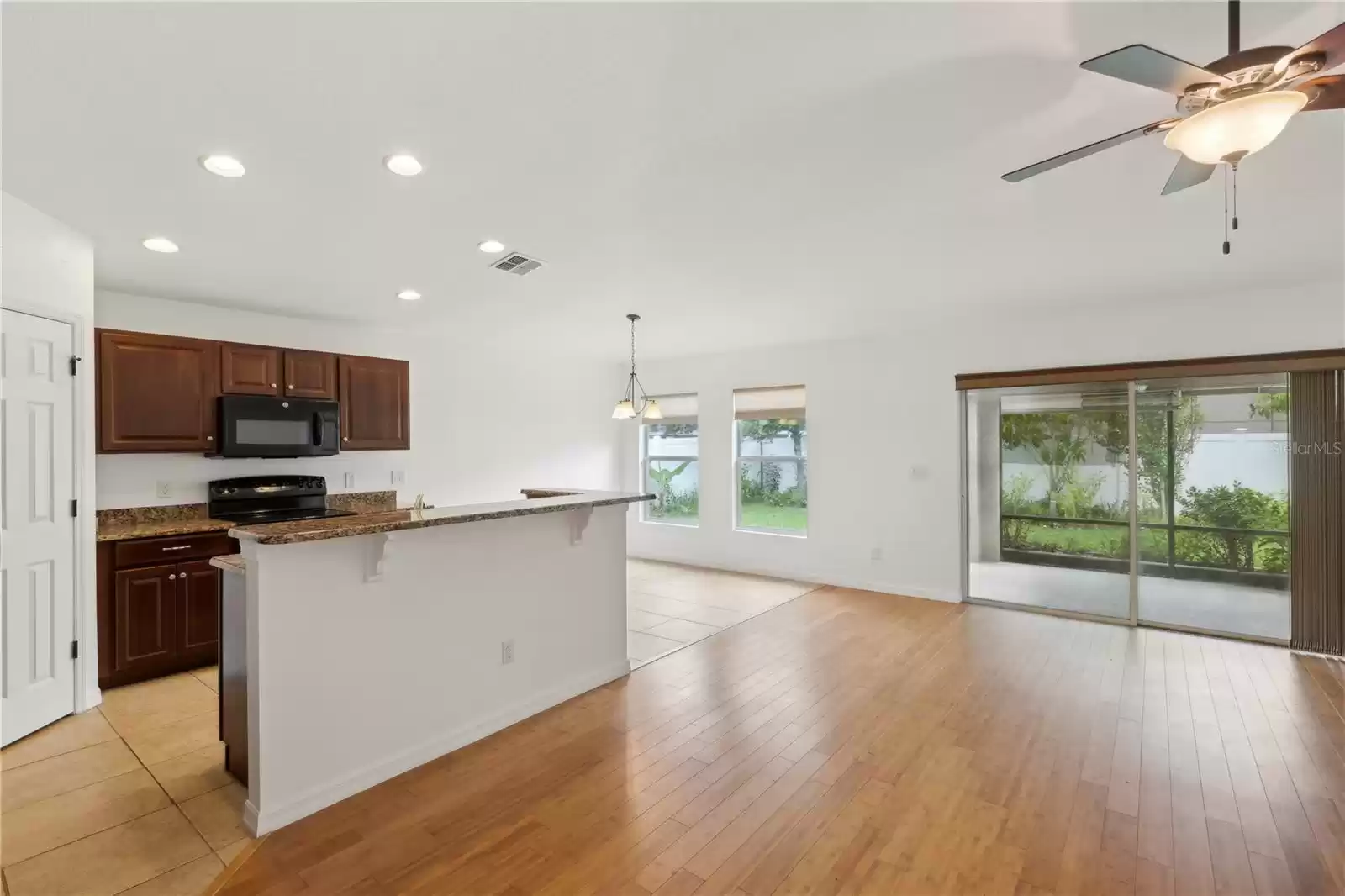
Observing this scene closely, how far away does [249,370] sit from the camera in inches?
182

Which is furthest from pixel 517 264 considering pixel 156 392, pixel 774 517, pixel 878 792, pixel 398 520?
pixel 774 517

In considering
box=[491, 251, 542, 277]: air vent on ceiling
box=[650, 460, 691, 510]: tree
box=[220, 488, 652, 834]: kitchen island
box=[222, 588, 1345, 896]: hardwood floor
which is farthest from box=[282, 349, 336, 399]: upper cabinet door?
box=[650, 460, 691, 510]: tree

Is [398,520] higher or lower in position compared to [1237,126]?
lower

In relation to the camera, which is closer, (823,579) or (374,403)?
(374,403)

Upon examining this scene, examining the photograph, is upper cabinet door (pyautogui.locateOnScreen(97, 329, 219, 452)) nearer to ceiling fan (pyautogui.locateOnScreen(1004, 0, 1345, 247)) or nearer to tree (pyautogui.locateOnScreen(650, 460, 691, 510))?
tree (pyautogui.locateOnScreen(650, 460, 691, 510))

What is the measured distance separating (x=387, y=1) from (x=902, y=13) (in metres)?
1.35

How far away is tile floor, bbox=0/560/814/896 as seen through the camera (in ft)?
6.93

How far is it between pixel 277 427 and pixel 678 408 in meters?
4.33

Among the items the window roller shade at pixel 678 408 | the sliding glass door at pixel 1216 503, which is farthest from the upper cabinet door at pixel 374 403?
the sliding glass door at pixel 1216 503

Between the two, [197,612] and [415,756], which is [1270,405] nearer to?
[415,756]

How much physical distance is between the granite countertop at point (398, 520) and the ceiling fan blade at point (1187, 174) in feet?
9.20

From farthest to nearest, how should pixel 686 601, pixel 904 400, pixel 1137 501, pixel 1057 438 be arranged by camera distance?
pixel 904 400 < pixel 686 601 < pixel 1057 438 < pixel 1137 501

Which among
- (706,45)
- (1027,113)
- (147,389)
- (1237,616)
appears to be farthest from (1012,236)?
(147,389)

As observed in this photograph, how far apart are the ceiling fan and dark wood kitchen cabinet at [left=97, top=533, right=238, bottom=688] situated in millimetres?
4590
